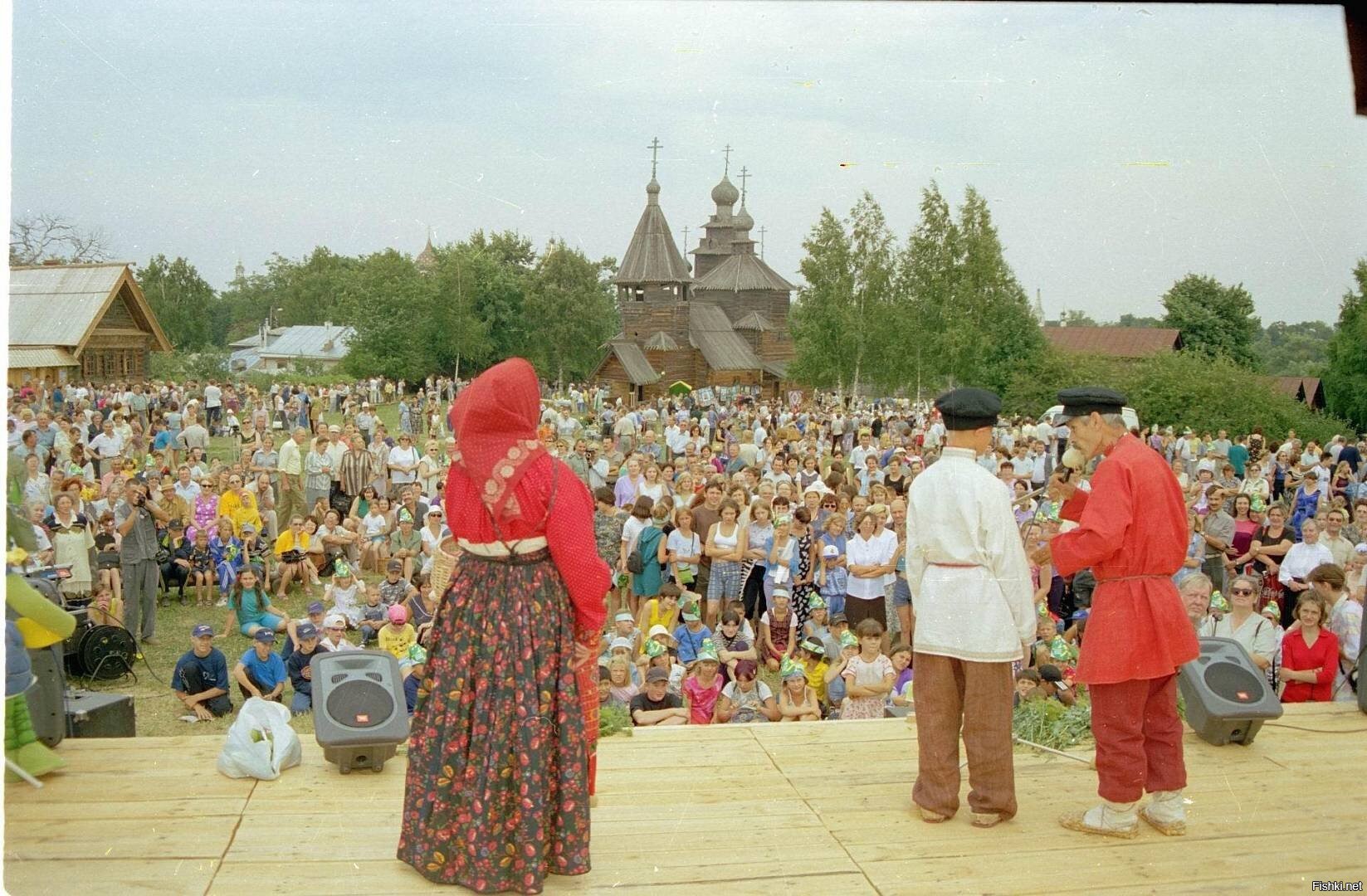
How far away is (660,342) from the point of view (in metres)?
38.1

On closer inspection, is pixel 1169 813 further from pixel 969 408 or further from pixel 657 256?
pixel 657 256

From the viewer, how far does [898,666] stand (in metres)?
7.30

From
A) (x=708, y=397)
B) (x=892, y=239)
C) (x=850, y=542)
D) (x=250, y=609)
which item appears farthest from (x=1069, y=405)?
(x=708, y=397)

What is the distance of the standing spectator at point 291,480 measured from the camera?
12.9 meters

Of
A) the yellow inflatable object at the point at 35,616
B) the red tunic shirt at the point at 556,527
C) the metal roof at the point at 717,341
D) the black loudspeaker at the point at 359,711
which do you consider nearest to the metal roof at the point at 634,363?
the metal roof at the point at 717,341

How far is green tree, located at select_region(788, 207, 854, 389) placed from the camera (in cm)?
2648

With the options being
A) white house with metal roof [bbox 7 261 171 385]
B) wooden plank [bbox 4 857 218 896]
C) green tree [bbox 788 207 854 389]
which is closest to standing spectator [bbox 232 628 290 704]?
white house with metal roof [bbox 7 261 171 385]

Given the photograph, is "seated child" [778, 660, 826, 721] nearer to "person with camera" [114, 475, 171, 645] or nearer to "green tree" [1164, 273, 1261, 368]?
"person with camera" [114, 475, 171, 645]

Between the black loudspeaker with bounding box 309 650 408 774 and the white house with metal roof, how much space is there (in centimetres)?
169

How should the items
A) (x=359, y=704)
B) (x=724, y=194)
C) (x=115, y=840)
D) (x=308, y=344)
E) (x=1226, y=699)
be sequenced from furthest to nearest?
(x=724, y=194)
(x=308, y=344)
(x=1226, y=699)
(x=359, y=704)
(x=115, y=840)

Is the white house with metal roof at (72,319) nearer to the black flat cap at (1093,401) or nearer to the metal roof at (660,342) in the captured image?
the black flat cap at (1093,401)

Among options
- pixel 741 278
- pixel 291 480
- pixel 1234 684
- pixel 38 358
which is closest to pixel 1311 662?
pixel 1234 684

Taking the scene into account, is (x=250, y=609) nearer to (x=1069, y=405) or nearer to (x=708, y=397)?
(x=1069, y=405)

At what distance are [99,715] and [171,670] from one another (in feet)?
16.7
